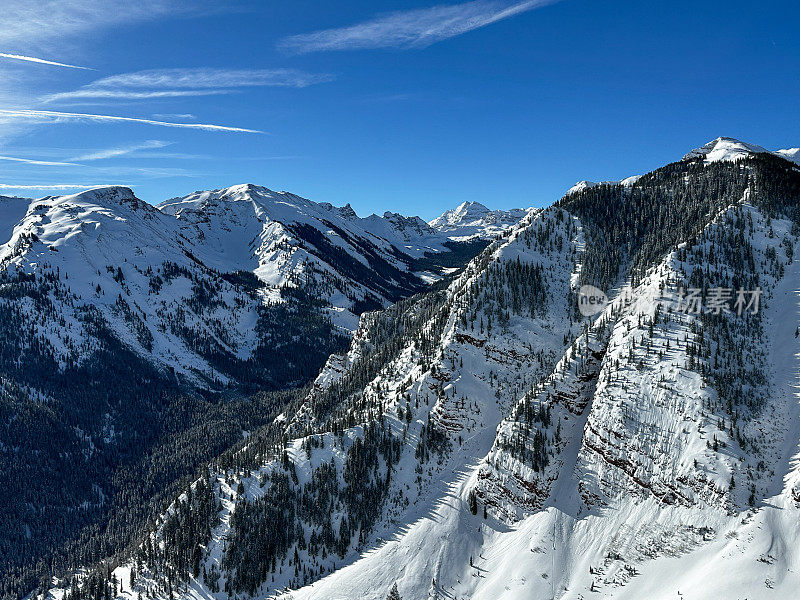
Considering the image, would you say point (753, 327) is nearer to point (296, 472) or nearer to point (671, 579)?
point (671, 579)

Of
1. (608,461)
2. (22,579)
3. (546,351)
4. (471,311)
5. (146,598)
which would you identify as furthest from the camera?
(22,579)

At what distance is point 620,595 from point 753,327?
244ft

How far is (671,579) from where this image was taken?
89.6m

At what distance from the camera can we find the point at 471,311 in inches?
6058

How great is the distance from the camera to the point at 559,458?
4668 inches

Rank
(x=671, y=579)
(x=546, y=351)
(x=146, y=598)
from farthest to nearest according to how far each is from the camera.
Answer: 1. (x=546, y=351)
2. (x=146, y=598)
3. (x=671, y=579)

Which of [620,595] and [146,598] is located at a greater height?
[620,595]

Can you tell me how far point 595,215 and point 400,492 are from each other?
12396 centimetres

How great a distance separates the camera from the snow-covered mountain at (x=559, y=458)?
96.9 metres

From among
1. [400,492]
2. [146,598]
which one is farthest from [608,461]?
[146,598]

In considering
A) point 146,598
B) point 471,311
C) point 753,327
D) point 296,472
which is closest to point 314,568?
point 296,472

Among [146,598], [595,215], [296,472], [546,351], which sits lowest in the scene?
[146,598]

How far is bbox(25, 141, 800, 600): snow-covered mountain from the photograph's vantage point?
96875mm

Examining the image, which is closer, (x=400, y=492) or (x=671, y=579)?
(x=671, y=579)
